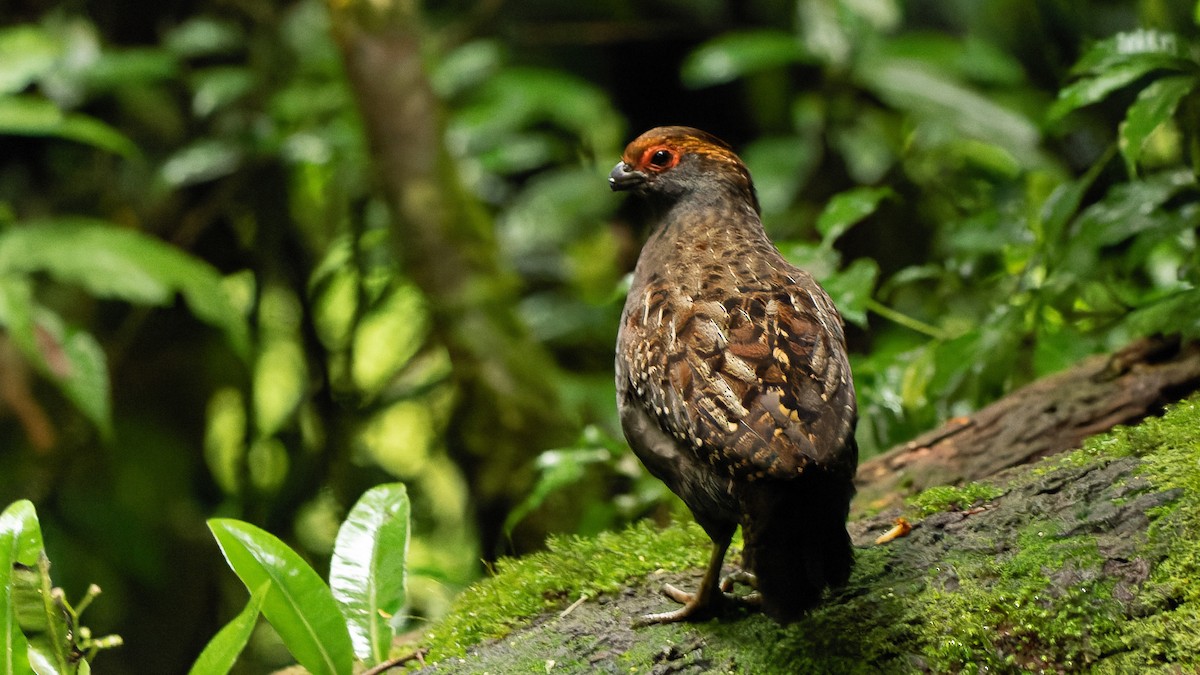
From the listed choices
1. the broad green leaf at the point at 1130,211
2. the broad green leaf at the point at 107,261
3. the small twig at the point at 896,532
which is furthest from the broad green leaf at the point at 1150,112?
the broad green leaf at the point at 107,261

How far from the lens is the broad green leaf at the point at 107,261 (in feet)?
14.8

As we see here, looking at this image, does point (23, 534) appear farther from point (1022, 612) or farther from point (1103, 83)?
point (1103, 83)

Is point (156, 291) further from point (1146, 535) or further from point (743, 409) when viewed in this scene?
point (1146, 535)

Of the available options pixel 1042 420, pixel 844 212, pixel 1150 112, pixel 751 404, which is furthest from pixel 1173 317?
pixel 751 404

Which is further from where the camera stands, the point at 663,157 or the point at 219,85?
the point at 219,85

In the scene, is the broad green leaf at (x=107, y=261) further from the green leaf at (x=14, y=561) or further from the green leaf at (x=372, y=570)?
the green leaf at (x=372, y=570)

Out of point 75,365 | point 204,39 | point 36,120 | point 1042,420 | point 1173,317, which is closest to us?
point 1173,317

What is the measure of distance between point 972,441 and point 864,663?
1.40 m

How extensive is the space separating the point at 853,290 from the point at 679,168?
0.86m

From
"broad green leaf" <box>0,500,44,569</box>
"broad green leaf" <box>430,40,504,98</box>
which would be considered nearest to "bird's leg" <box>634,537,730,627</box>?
"broad green leaf" <box>0,500,44,569</box>

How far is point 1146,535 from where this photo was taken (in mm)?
2426

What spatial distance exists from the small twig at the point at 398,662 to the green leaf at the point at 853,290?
1.75 m

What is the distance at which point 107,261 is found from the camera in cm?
457

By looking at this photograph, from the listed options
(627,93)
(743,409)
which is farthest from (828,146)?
(743,409)
